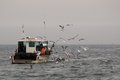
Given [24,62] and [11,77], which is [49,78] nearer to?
[11,77]

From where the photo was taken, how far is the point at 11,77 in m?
60.2

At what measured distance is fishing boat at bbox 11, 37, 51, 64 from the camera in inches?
3187

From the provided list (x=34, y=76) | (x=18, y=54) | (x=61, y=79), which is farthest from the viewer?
(x=18, y=54)

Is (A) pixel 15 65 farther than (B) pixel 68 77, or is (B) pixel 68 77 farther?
(A) pixel 15 65

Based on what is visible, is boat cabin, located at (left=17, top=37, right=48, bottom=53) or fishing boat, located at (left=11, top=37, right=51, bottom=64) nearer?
fishing boat, located at (left=11, top=37, right=51, bottom=64)

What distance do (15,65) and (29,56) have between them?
Answer: 277cm

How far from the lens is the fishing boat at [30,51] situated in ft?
266

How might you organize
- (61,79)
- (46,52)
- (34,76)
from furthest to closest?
(46,52), (34,76), (61,79)

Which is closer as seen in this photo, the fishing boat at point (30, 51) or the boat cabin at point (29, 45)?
the fishing boat at point (30, 51)

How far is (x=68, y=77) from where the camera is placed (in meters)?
60.1

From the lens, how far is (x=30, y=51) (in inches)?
3290

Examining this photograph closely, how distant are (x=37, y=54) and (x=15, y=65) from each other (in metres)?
4.21

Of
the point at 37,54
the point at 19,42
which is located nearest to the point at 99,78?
the point at 37,54

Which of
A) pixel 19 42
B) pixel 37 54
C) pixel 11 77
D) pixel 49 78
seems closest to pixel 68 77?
pixel 49 78
